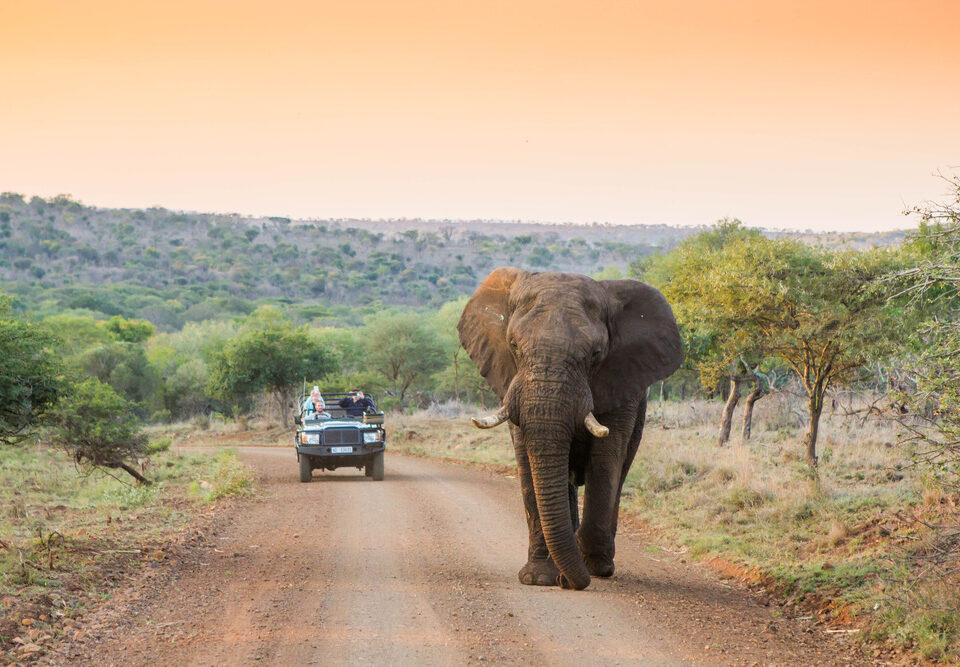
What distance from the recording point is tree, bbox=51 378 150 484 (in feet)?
63.0

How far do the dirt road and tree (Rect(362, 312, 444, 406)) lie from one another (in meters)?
42.6

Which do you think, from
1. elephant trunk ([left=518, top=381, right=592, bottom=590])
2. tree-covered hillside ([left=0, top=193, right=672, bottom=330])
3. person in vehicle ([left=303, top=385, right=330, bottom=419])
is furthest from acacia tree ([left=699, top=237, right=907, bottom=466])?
tree-covered hillside ([left=0, top=193, right=672, bottom=330])

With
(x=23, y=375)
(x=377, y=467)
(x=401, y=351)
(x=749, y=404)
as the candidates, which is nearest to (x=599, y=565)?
(x=23, y=375)

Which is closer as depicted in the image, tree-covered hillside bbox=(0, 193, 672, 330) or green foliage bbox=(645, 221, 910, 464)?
green foliage bbox=(645, 221, 910, 464)

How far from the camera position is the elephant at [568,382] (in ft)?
27.5

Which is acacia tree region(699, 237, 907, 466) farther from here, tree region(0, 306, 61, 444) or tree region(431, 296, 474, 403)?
tree region(431, 296, 474, 403)

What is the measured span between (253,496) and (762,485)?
366 inches

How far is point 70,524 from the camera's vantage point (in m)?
13.8

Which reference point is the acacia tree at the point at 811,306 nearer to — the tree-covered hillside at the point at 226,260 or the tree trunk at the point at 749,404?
the tree trunk at the point at 749,404

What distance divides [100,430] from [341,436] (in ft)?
16.2

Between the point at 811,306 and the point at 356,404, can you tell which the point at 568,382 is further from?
the point at 356,404

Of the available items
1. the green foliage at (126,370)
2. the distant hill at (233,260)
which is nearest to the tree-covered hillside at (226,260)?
the distant hill at (233,260)

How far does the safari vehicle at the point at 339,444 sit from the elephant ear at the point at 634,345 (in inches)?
444

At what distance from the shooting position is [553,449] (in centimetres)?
841
